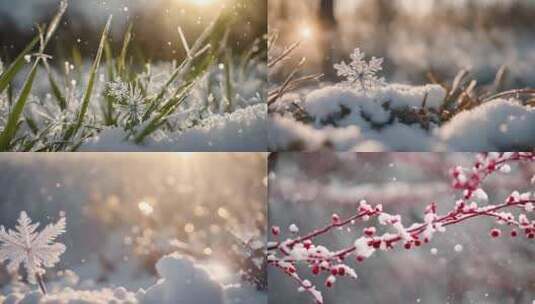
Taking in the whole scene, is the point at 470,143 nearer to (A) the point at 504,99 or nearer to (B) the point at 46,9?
(A) the point at 504,99

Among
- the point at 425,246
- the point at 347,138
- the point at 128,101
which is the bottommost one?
the point at 425,246

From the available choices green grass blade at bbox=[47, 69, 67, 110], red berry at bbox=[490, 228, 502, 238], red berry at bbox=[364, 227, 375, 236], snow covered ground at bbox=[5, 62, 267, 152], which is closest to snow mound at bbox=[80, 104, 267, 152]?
snow covered ground at bbox=[5, 62, 267, 152]

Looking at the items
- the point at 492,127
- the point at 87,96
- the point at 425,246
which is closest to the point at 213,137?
the point at 87,96

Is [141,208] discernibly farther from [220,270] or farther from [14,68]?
[14,68]

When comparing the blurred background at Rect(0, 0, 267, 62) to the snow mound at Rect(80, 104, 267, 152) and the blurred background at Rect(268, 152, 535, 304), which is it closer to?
the snow mound at Rect(80, 104, 267, 152)

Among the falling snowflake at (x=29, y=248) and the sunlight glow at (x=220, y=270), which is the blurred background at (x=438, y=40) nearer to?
the sunlight glow at (x=220, y=270)

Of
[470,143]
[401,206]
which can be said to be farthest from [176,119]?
[470,143]
